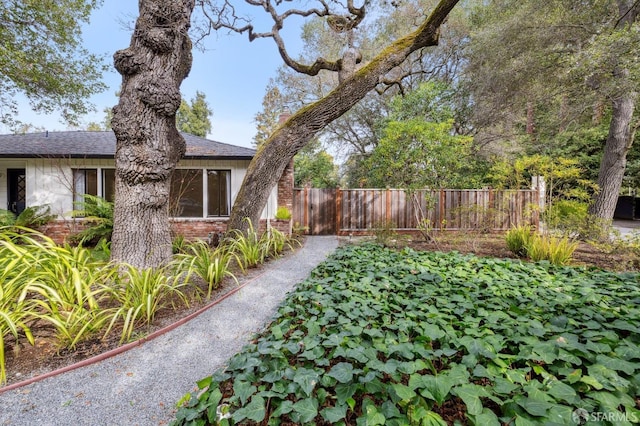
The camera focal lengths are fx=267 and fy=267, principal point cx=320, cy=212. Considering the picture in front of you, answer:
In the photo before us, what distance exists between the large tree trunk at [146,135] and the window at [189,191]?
4.03 metres

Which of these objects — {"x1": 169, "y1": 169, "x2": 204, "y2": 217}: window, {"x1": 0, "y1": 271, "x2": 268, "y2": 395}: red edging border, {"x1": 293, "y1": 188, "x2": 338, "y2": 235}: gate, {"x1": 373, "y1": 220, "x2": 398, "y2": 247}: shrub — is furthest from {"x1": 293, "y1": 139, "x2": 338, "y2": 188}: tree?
{"x1": 0, "y1": 271, "x2": 268, "y2": 395}: red edging border

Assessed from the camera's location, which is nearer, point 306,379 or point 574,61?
point 306,379

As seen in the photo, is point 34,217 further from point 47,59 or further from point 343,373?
point 343,373

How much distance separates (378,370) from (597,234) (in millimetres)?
5814

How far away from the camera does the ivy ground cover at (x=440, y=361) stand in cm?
121

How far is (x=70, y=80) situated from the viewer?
738 cm

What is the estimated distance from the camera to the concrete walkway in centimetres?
154

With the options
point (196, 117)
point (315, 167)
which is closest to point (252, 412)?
point (315, 167)

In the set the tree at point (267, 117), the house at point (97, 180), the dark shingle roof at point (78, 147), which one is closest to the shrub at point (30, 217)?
the house at point (97, 180)

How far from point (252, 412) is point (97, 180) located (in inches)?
327

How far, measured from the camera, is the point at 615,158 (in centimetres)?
667

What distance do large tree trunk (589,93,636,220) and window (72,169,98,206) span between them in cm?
1274

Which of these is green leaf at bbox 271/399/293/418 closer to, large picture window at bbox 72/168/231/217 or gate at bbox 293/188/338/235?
large picture window at bbox 72/168/231/217

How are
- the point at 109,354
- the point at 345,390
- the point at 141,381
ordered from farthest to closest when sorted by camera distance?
the point at 109,354 < the point at 141,381 < the point at 345,390
